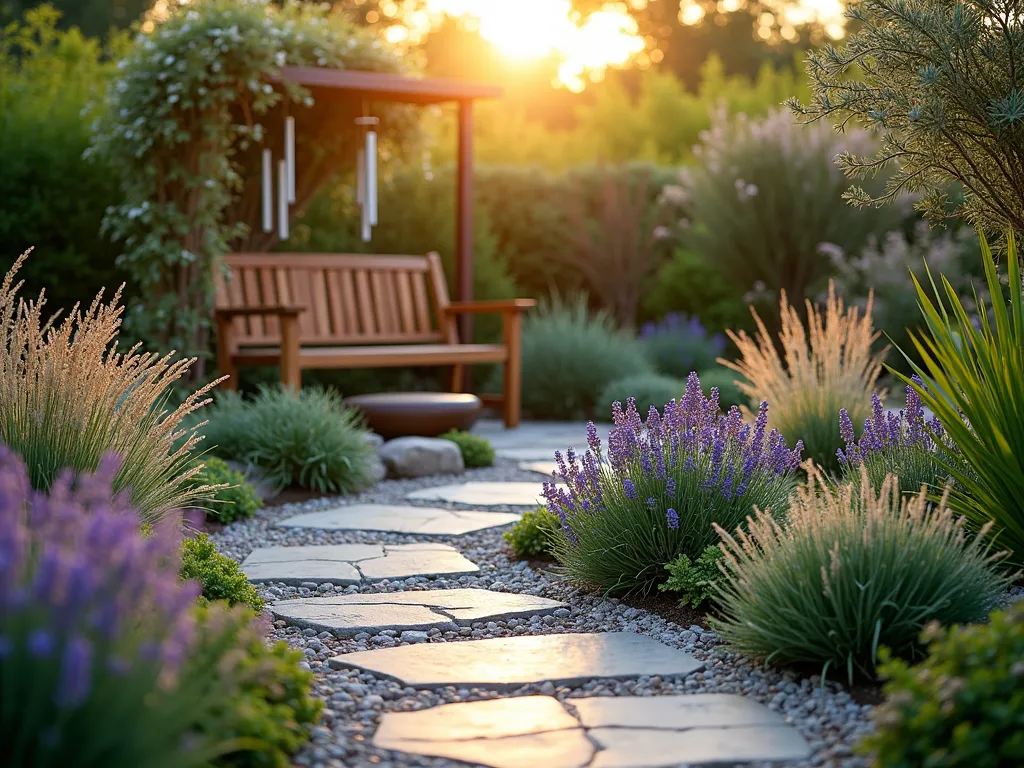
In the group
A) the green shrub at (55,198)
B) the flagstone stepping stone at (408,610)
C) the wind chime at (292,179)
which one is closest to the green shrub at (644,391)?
the wind chime at (292,179)

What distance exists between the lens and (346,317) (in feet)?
23.8

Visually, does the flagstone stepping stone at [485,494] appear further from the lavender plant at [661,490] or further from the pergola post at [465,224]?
the pergola post at [465,224]

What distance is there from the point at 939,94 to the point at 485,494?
2.58 meters

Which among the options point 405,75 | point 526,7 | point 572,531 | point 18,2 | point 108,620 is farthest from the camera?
point 526,7

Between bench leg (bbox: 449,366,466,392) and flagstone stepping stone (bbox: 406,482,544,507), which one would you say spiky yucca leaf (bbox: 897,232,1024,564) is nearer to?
flagstone stepping stone (bbox: 406,482,544,507)

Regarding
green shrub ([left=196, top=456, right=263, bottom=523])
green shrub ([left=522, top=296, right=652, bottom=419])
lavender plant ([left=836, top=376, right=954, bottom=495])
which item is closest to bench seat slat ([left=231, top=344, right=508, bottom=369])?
green shrub ([left=522, top=296, right=652, bottom=419])

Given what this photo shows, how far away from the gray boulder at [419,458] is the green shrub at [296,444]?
14.5 inches

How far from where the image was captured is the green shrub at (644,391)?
702 cm

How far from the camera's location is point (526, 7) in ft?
65.4

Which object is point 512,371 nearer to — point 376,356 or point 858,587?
point 376,356

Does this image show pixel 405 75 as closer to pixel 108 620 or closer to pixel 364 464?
pixel 364 464

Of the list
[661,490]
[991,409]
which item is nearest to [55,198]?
[661,490]

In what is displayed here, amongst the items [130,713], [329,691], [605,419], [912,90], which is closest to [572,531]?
[329,691]

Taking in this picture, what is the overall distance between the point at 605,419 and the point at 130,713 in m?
6.34
